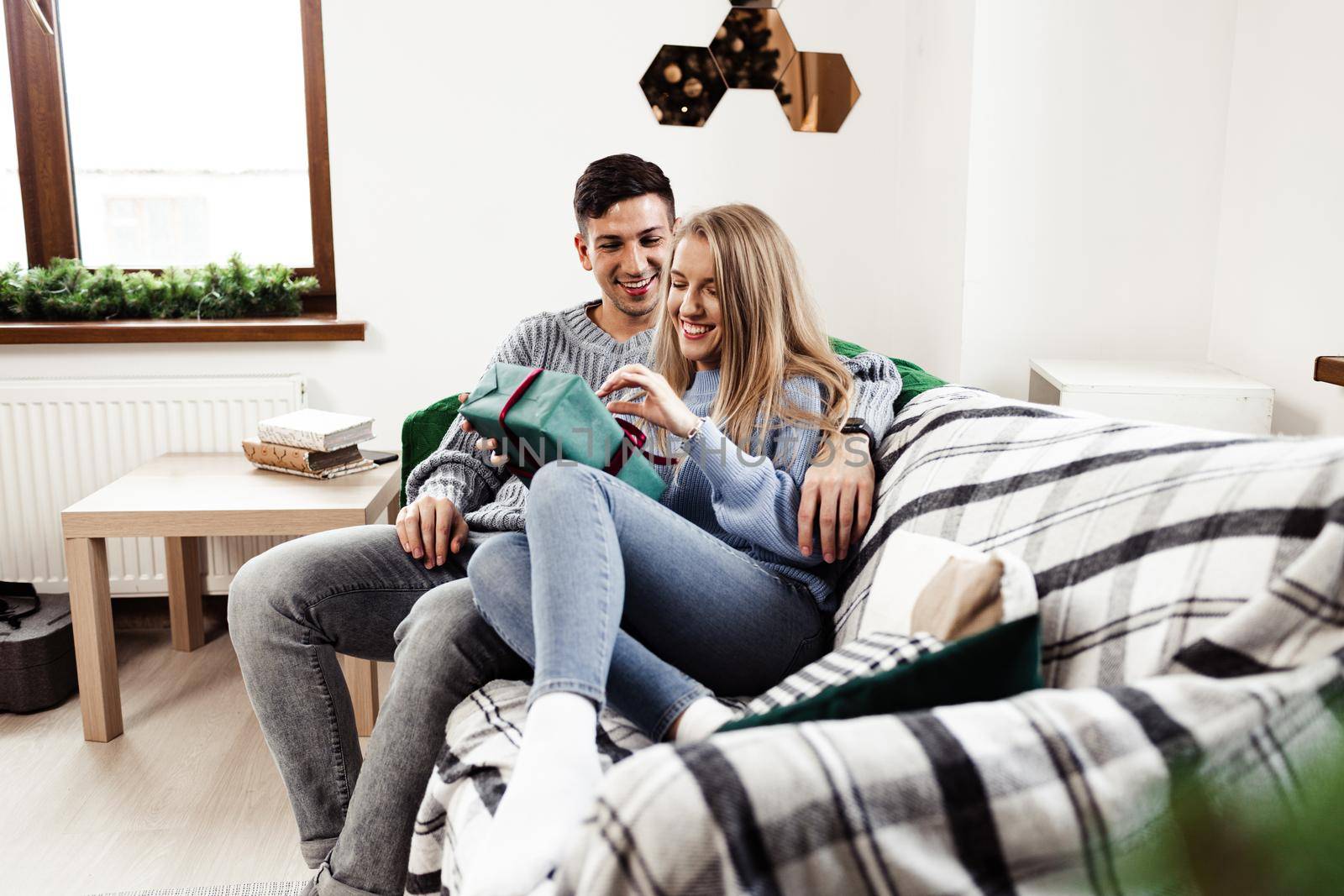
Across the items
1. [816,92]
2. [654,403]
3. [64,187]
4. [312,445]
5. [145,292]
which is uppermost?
[816,92]

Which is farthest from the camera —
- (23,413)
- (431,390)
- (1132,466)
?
(431,390)

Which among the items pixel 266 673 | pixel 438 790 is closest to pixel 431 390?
pixel 266 673

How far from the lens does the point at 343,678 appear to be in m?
1.50

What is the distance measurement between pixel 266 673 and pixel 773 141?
1849 millimetres

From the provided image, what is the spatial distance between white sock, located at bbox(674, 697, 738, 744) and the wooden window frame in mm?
1812

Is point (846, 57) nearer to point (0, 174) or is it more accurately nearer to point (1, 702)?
point (0, 174)

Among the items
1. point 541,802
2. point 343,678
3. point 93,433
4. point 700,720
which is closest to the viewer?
point 541,802

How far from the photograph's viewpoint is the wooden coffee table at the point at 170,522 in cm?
202

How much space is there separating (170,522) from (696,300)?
1236 mm

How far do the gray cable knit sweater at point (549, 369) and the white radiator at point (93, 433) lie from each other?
1007 mm

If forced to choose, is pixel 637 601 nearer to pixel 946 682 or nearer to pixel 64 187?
pixel 946 682

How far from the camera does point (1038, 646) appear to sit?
2.78 ft

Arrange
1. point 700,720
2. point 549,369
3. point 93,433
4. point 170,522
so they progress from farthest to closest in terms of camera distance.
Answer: point 93,433, point 170,522, point 549,369, point 700,720

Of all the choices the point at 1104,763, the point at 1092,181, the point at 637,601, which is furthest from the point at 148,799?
the point at 1092,181
